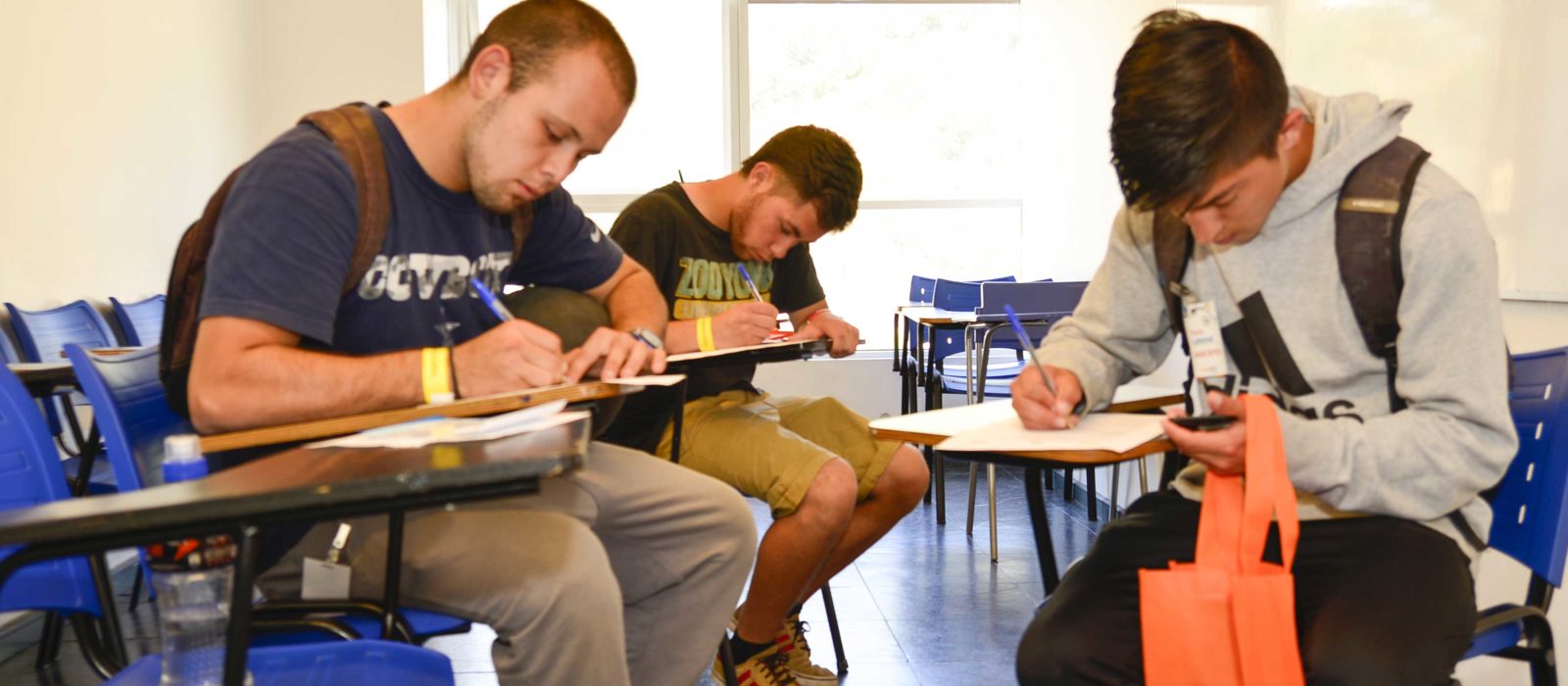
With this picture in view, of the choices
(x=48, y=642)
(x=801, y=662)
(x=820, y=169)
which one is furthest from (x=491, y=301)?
(x=48, y=642)

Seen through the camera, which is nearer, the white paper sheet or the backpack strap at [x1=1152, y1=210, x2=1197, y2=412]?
the white paper sheet

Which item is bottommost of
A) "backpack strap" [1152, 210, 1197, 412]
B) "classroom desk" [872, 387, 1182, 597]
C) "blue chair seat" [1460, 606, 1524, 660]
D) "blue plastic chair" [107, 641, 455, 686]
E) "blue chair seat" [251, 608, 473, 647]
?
"blue chair seat" [1460, 606, 1524, 660]

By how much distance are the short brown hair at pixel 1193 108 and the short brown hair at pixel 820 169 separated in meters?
1.16

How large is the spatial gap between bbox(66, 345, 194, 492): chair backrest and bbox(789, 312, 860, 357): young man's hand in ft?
4.30

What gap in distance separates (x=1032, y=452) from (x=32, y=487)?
48.2 inches

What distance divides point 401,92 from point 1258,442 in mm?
5144

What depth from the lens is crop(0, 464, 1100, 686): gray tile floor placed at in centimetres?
294

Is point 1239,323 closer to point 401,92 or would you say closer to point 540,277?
point 540,277

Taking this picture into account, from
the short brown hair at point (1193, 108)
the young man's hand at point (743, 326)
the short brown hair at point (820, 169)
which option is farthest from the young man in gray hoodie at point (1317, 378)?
the short brown hair at point (820, 169)

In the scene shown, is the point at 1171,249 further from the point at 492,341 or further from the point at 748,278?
the point at 748,278

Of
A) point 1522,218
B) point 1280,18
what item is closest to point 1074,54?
point 1280,18

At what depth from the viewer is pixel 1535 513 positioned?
5.11ft

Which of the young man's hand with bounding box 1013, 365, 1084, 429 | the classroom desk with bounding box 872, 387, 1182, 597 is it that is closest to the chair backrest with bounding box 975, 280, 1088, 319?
the classroom desk with bounding box 872, 387, 1182, 597

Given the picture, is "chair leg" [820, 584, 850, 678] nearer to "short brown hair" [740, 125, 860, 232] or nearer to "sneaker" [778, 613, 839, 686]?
"sneaker" [778, 613, 839, 686]
